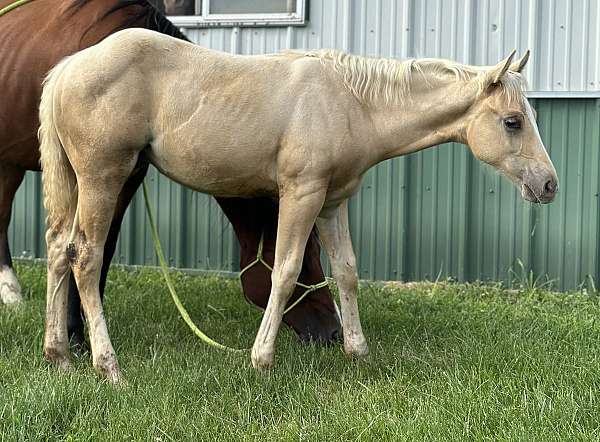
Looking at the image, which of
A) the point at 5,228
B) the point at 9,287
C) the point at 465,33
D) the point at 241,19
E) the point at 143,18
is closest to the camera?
the point at 143,18

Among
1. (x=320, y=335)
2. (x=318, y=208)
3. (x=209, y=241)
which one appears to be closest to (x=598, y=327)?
(x=320, y=335)

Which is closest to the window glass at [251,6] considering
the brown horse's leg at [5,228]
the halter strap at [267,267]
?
the brown horse's leg at [5,228]

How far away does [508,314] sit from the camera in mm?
6098

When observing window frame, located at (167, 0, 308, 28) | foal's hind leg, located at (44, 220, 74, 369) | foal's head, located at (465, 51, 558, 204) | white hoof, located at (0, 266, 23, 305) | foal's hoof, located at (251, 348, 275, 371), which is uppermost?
window frame, located at (167, 0, 308, 28)

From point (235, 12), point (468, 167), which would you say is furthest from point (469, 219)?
point (235, 12)

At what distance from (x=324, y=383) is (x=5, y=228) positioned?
3417 mm

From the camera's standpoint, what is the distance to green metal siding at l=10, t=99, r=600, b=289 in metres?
7.02

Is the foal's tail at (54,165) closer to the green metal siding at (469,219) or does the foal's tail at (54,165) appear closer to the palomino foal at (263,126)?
the palomino foal at (263,126)

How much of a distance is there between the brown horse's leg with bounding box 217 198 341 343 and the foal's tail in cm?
94

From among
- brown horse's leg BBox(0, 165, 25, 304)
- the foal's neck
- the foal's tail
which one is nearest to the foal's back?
the foal's tail

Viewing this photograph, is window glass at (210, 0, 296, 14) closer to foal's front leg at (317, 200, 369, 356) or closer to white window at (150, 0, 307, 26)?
white window at (150, 0, 307, 26)

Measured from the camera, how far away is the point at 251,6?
7.65 m

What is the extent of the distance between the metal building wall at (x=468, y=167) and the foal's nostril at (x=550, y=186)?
8.77 ft

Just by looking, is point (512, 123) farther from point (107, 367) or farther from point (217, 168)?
point (107, 367)
